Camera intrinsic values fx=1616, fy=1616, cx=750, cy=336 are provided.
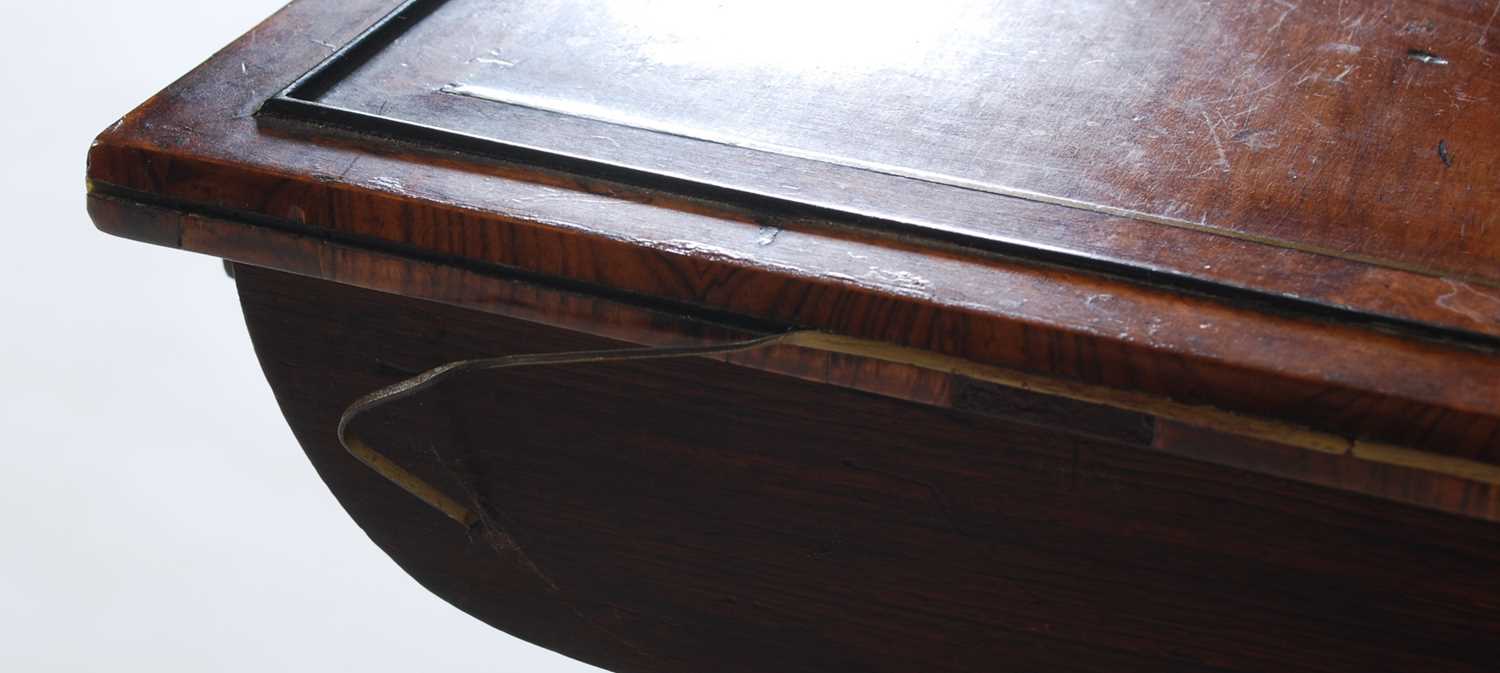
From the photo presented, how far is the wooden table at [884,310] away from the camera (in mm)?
761

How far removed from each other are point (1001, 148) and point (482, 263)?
294mm

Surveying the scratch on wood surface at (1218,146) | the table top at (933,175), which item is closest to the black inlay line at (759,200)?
the table top at (933,175)

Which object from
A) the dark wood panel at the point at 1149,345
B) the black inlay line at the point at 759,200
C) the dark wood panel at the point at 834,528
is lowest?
the dark wood panel at the point at 834,528

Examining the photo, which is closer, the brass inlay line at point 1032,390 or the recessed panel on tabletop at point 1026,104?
the brass inlay line at point 1032,390

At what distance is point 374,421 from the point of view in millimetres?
959

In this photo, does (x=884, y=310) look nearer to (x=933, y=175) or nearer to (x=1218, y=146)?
(x=933, y=175)

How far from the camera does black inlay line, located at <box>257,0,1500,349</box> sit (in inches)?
29.9

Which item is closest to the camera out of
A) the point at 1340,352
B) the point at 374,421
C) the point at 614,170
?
the point at 1340,352

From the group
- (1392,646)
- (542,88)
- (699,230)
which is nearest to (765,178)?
(699,230)

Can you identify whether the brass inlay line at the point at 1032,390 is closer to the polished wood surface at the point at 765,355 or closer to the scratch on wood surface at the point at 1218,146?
the polished wood surface at the point at 765,355

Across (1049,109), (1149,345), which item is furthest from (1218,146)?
(1149,345)

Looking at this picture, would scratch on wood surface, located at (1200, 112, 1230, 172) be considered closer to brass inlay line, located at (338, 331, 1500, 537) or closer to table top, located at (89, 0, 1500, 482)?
table top, located at (89, 0, 1500, 482)

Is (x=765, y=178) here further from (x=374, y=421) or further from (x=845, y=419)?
(x=374, y=421)

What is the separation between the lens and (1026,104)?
0.95m
